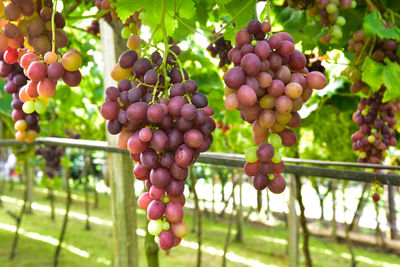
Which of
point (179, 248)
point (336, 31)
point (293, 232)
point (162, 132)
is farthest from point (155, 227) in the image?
point (179, 248)

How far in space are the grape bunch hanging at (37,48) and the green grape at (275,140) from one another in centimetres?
29

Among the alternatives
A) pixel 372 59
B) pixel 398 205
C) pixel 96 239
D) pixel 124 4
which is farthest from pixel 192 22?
pixel 398 205

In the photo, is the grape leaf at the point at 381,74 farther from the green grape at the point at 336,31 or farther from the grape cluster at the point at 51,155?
the grape cluster at the point at 51,155

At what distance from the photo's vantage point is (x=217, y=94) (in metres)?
1.47

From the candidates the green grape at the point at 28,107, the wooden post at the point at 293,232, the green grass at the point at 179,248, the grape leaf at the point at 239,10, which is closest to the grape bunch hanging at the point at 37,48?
the green grape at the point at 28,107

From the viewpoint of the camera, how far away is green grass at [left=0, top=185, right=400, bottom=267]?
3637 millimetres

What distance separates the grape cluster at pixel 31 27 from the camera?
0.58 meters

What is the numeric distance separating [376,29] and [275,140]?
61cm

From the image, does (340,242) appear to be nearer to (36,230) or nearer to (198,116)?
(36,230)

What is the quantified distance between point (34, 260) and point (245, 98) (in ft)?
12.4

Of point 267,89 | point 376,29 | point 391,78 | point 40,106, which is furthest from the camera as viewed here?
point 391,78

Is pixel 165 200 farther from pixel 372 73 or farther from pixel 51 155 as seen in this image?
pixel 51 155

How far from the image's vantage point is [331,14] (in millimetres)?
954

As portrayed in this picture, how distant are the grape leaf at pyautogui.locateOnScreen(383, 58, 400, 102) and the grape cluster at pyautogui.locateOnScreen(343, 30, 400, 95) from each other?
33mm
